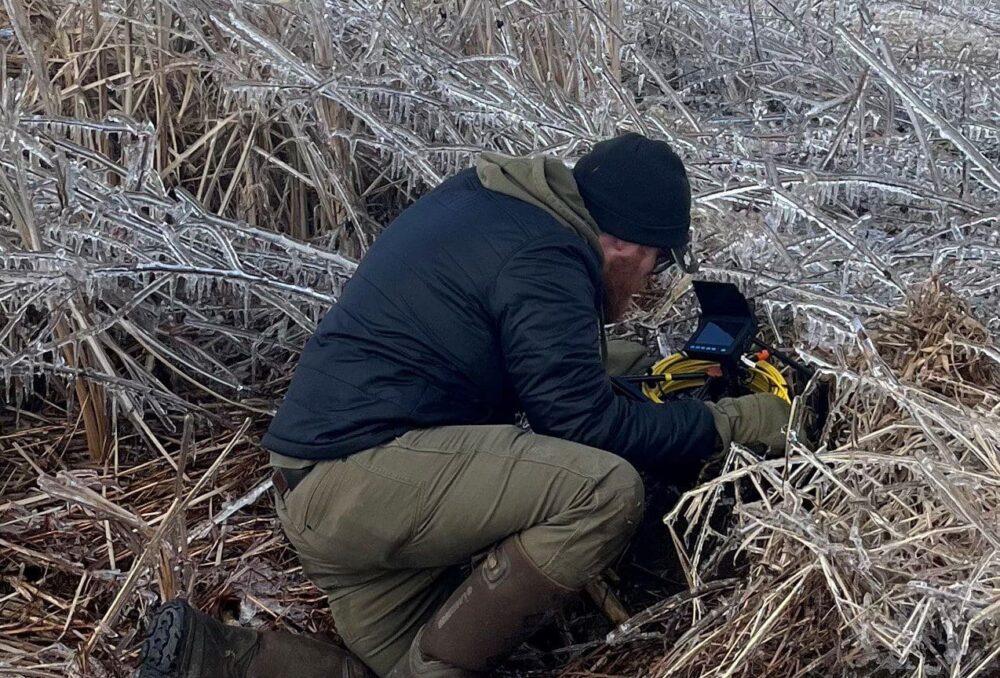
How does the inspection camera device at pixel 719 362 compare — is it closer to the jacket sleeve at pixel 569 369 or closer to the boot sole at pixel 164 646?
the jacket sleeve at pixel 569 369

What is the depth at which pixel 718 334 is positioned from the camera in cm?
262

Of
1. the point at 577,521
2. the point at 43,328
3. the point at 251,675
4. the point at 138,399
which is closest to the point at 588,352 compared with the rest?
the point at 577,521

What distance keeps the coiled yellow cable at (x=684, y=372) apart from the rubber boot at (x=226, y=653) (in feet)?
3.04

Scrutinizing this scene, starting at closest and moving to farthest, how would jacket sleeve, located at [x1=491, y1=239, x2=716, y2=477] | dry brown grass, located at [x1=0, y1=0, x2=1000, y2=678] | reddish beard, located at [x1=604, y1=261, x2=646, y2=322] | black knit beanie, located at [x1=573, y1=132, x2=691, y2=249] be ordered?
dry brown grass, located at [x1=0, y1=0, x2=1000, y2=678] < jacket sleeve, located at [x1=491, y1=239, x2=716, y2=477] < black knit beanie, located at [x1=573, y1=132, x2=691, y2=249] < reddish beard, located at [x1=604, y1=261, x2=646, y2=322]

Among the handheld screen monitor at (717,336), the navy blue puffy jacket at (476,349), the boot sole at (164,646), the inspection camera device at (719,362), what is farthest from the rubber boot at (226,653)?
the handheld screen monitor at (717,336)

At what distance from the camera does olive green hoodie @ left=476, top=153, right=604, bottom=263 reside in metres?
2.37

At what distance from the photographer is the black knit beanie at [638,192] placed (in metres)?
2.38

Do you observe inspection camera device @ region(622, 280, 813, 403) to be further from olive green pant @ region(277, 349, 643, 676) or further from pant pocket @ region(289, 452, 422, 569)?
pant pocket @ region(289, 452, 422, 569)

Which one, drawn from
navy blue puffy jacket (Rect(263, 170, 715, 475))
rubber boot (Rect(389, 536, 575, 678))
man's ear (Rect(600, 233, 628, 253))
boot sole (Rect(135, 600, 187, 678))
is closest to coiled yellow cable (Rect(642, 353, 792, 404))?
navy blue puffy jacket (Rect(263, 170, 715, 475))

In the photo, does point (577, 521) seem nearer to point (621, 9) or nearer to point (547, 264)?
point (547, 264)

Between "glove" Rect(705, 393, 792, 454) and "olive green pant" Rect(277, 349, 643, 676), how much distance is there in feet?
0.83

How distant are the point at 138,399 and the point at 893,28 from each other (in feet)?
11.7

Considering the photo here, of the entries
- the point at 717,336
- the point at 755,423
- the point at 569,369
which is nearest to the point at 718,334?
the point at 717,336

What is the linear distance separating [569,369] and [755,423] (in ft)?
1.49
